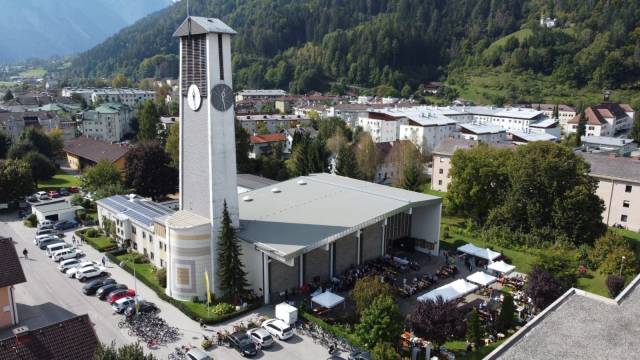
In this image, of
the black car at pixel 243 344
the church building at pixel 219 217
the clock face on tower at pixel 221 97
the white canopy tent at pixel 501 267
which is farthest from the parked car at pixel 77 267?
the white canopy tent at pixel 501 267

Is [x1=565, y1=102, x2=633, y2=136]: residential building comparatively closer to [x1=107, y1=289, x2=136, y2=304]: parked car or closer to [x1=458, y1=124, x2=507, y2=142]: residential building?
[x1=458, y1=124, x2=507, y2=142]: residential building

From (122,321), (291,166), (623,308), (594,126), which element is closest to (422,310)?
(623,308)

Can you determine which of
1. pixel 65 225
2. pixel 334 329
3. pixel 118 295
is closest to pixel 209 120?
pixel 118 295

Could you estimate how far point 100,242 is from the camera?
37.2m

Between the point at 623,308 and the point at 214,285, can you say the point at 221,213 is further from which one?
the point at 623,308

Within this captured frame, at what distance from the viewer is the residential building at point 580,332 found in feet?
49.5

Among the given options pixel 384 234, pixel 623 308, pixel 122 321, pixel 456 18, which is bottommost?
pixel 122 321

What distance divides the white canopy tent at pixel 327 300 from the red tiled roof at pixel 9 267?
15.2 meters

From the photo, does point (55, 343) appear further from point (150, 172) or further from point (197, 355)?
point (150, 172)

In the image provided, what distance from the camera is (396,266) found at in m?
33.3

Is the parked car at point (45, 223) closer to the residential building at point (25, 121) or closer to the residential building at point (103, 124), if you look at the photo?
the residential building at point (25, 121)

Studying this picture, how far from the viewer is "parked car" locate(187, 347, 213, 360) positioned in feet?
70.2

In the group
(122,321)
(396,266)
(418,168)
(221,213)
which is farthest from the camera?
(418,168)

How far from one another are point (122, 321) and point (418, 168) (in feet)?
120
